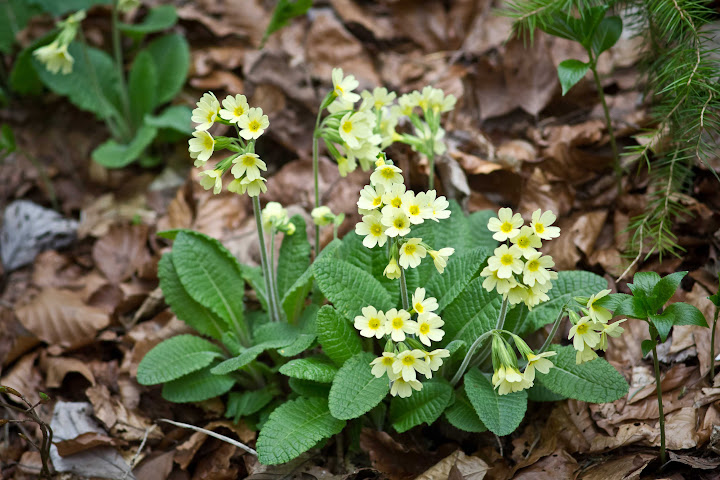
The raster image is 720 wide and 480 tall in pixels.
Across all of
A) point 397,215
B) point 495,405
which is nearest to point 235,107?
point 397,215

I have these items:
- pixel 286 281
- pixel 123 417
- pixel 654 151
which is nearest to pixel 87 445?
pixel 123 417

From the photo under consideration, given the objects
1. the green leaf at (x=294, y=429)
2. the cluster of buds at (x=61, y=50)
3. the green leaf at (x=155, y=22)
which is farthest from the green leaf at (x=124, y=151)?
the green leaf at (x=294, y=429)

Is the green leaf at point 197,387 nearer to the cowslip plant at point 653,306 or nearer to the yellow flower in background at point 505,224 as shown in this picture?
the yellow flower in background at point 505,224

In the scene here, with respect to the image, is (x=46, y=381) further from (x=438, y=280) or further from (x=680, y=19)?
(x=680, y=19)

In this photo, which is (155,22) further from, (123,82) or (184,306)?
(184,306)

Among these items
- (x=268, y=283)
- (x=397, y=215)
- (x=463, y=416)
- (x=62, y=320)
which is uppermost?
(x=397, y=215)

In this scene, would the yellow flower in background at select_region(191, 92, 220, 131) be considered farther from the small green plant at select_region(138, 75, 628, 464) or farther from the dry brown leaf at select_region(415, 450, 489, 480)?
the dry brown leaf at select_region(415, 450, 489, 480)
